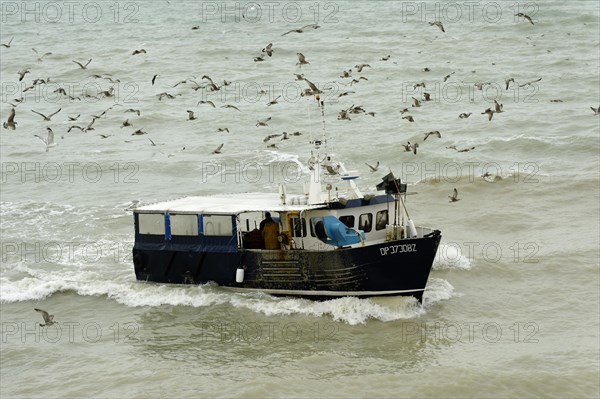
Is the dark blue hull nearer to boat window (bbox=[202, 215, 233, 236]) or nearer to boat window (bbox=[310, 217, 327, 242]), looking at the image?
boat window (bbox=[202, 215, 233, 236])

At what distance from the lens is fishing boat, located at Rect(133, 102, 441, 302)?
24.6 metres

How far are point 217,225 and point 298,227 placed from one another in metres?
1.97

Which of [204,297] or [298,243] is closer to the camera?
[298,243]

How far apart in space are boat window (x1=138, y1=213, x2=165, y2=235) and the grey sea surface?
4.71 feet

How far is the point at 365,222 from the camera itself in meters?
25.5

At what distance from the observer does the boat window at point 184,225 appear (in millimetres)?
26156

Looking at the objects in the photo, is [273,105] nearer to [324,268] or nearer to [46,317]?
[324,268]

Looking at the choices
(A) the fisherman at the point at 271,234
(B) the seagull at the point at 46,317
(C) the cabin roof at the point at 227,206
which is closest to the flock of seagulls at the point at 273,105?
(C) the cabin roof at the point at 227,206

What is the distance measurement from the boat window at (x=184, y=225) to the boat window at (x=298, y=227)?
2.42 metres

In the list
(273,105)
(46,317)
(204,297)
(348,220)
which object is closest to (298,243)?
(348,220)

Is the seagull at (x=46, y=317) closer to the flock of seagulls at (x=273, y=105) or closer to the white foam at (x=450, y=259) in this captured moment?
the white foam at (x=450, y=259)

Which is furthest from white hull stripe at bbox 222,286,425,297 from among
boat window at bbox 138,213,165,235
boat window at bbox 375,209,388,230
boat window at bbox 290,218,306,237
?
boat window at bbox 138,213,165,235

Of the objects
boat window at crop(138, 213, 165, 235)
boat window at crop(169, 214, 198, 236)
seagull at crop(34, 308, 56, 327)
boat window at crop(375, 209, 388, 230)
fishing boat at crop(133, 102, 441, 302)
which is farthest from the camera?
boat window at crop(138, 213, 165, 235)

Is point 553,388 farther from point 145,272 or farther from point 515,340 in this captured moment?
point 145,272
